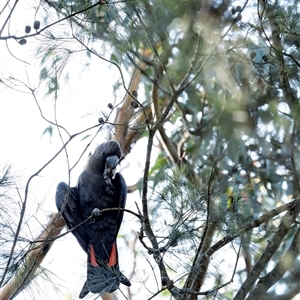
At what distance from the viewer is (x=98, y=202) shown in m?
3.04

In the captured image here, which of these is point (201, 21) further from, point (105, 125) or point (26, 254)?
point (26, 254)

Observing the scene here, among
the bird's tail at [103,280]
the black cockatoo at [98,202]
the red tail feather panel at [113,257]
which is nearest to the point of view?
the bird's tail at [103,280]

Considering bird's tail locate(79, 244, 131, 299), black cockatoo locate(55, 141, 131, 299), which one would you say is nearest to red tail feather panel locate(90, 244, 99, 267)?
black cockatoo locate(55, 141, 131, 299)

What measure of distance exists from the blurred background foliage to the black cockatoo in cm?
18

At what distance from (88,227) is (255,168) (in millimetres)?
1051

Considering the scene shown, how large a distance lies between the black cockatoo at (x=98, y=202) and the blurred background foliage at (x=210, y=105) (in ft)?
0.58

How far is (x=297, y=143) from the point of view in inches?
128

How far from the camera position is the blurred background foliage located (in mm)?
2420

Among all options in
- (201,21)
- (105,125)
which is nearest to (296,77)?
(201,21)

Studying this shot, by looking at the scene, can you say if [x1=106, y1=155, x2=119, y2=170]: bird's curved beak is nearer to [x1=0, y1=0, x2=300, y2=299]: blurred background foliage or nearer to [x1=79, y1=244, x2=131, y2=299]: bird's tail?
[x1=0, y1=0, x2=300, y2=299]: blurred background foliage

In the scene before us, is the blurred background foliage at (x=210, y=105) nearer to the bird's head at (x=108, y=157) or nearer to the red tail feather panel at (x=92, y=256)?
the bird's head at (x=108, y=157)

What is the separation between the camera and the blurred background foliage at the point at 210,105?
2420mm

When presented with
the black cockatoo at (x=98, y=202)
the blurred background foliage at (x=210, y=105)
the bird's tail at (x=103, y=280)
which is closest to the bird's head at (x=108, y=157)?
the black cockatoo at (x=98, y=202)

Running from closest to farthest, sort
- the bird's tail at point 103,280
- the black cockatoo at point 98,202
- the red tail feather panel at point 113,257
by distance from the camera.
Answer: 1. the bird's tail at point 103,280
2. the red tail feather panel at point 113,257
3. the black cockatoo at point 98,202
